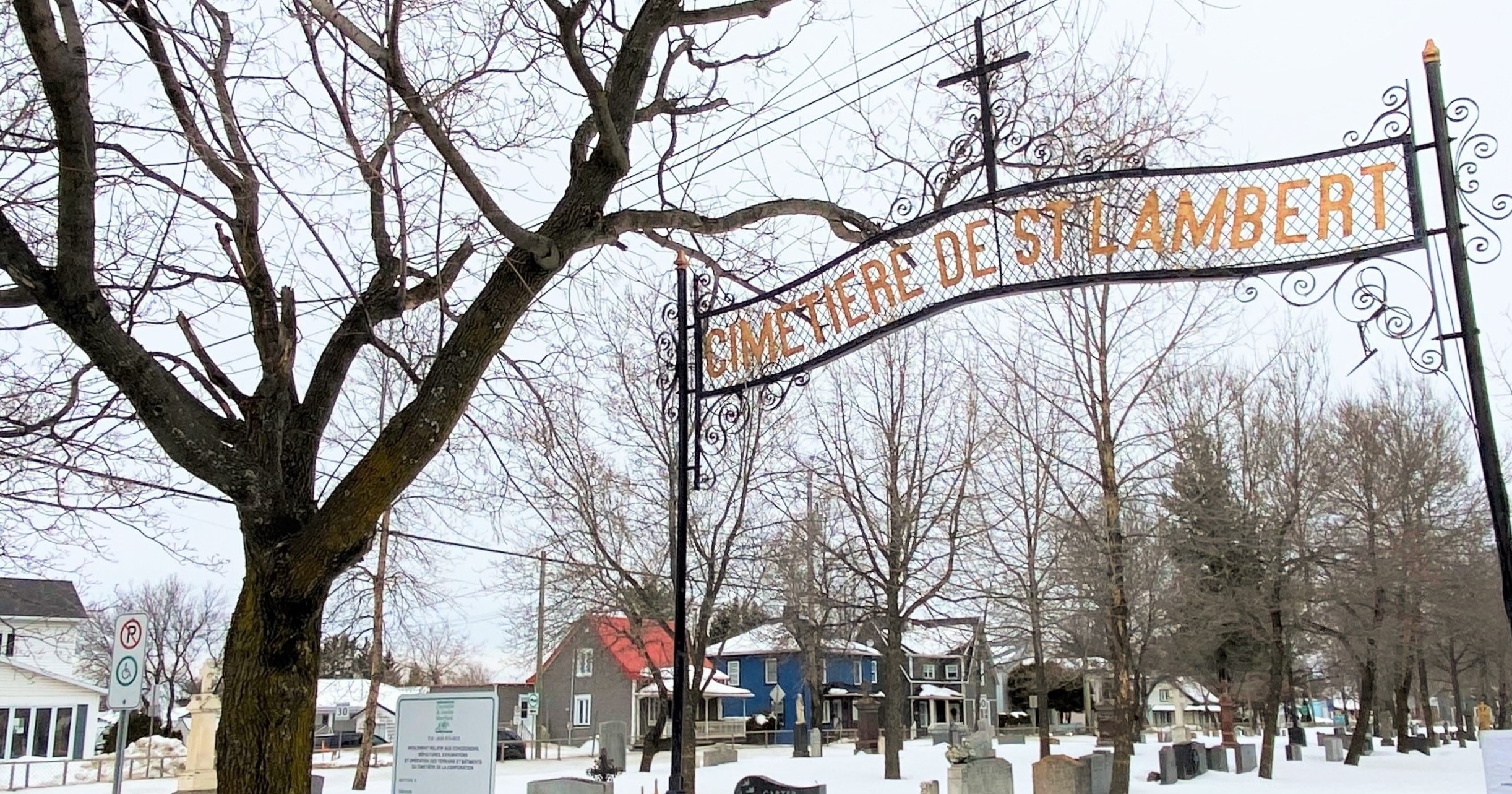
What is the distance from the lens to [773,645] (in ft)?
145

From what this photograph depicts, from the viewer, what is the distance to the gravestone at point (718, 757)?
98.8ft

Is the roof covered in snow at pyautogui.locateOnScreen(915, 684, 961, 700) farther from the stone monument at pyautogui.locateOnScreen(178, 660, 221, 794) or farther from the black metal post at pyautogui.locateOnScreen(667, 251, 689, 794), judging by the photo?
the black metal post at pyautogui.locateOnScreen(667, 251, 689, 794)

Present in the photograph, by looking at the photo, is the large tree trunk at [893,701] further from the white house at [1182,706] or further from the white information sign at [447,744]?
the white house at [1182,706]

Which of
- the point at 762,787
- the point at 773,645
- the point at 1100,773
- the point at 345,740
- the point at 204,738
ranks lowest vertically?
the point at 345,740

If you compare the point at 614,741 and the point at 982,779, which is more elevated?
the point at 982,779

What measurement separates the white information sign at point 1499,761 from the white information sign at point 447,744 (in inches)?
214

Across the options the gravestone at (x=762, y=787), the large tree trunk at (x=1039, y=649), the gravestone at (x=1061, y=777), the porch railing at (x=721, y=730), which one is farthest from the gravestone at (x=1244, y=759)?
the porch railing at (x=721, y=730)

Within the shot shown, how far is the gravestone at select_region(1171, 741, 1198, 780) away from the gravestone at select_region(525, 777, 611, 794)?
14246 mm

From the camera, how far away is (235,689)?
224 inches

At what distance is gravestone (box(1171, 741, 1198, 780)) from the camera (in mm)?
23391

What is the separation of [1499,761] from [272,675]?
6.35 metres

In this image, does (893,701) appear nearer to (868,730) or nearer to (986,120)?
(868,730)

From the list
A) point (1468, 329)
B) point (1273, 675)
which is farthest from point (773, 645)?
point (1468, 329)

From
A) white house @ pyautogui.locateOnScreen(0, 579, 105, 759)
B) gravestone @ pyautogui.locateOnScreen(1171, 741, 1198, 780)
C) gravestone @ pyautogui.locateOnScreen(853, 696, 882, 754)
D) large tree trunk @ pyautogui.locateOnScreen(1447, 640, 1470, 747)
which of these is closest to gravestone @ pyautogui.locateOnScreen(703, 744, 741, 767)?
gravestone @ pyautogui.locateOnScreen(853, 696, 882, 754)
